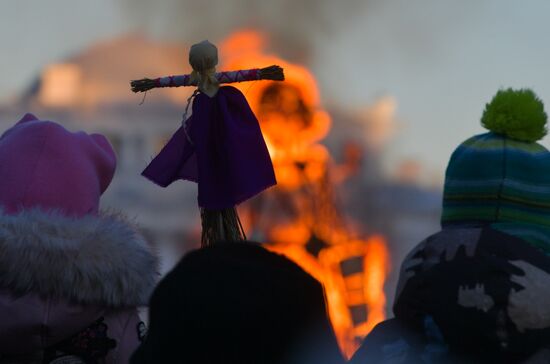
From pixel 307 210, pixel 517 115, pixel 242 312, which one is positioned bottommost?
pixel 307 210

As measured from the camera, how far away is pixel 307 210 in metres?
9.25

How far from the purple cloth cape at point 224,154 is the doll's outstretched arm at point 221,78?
0.04 meters

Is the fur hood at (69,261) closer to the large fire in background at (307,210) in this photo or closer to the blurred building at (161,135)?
the large fire in background at (307,210)

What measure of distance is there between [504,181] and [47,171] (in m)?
0.92

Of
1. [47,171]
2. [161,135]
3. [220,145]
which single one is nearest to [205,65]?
[220,145]

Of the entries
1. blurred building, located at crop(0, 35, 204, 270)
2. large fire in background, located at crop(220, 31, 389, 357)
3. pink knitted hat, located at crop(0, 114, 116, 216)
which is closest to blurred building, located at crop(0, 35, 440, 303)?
blurred building, located at crop(0, 35, 204, 270)

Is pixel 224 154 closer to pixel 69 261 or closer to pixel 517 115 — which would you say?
pixel 69 261

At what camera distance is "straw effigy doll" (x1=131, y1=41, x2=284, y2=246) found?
2066 mm

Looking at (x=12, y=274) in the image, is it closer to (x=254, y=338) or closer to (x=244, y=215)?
(x=254, y=338)

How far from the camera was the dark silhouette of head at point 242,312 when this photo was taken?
1422mm

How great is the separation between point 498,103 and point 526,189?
0.25 m

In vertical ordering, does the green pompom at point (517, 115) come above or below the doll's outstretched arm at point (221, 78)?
below

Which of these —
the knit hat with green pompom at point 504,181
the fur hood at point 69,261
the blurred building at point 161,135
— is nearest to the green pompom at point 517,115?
the knit hat with green pompom at point 504,181

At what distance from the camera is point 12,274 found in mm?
2053
